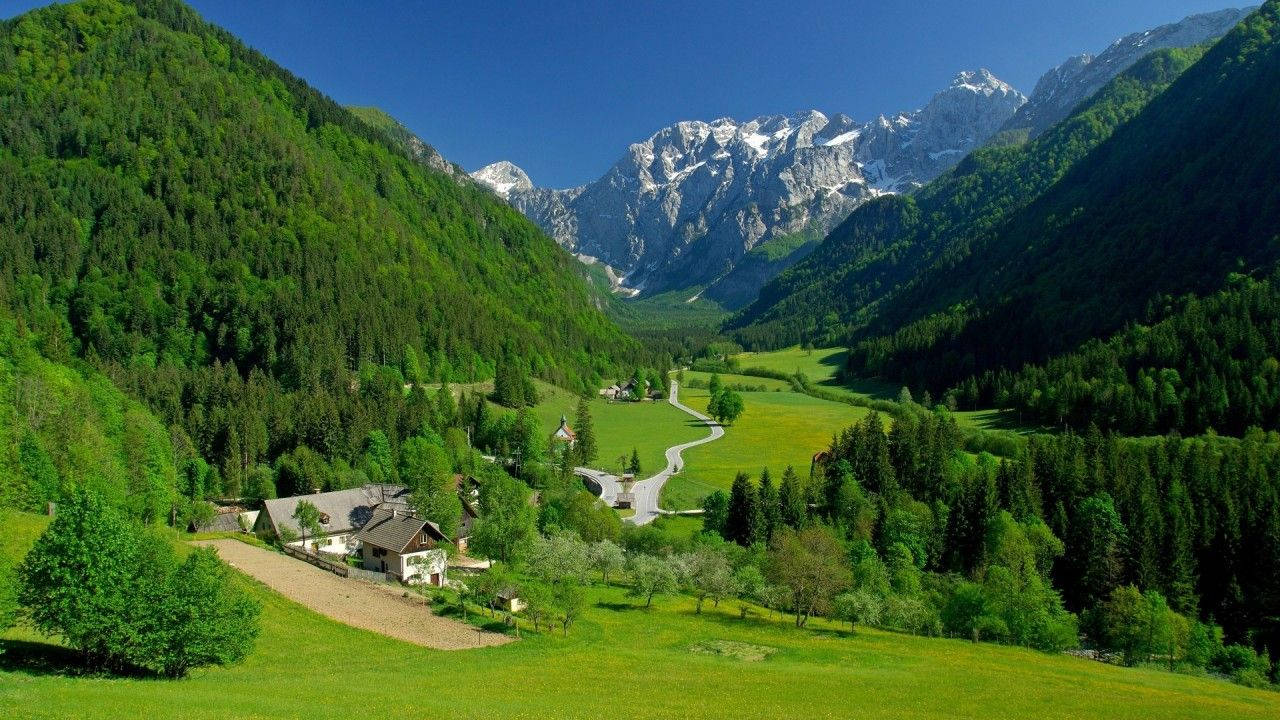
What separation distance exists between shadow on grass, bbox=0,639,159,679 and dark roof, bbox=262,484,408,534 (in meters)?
52.0

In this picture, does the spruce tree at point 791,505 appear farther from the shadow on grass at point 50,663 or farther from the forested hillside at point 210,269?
the shadow on grass at point 50,663

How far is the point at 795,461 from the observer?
433 ft

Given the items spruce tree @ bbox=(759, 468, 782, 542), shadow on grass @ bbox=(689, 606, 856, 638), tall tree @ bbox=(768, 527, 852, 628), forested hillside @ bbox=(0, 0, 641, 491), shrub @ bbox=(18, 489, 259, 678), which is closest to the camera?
shrub @ bbox=(18, 489, 259, 678)

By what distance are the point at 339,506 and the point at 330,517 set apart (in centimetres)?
210

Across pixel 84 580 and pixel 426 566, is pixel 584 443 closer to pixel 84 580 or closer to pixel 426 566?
pixel 426 566

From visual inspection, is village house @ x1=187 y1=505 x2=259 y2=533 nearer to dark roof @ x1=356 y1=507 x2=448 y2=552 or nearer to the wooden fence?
the wooden fence

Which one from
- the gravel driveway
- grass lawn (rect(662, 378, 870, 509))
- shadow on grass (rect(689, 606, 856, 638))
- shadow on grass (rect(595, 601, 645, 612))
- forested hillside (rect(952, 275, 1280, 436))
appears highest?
forested hillside (rect(952, 275, 1280, 436))

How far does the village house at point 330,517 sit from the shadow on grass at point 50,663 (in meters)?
49.9

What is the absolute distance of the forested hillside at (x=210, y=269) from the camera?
117 m

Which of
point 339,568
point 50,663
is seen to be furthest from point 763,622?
point 50,663

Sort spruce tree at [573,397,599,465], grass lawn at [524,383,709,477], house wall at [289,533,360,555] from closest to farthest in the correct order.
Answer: house wall at [289,533,360,555] < spruce tree at [573,397,599,465] < grass lawn at [524,383,709,477]

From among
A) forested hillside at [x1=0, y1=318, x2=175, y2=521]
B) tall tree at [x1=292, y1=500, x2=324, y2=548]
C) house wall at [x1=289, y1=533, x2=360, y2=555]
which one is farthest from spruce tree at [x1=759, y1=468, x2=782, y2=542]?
forested hillside at [x1=0, y1=318, x2=175, y2=521]

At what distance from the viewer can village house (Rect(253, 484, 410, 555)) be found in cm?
8162

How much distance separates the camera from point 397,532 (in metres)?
73.2
